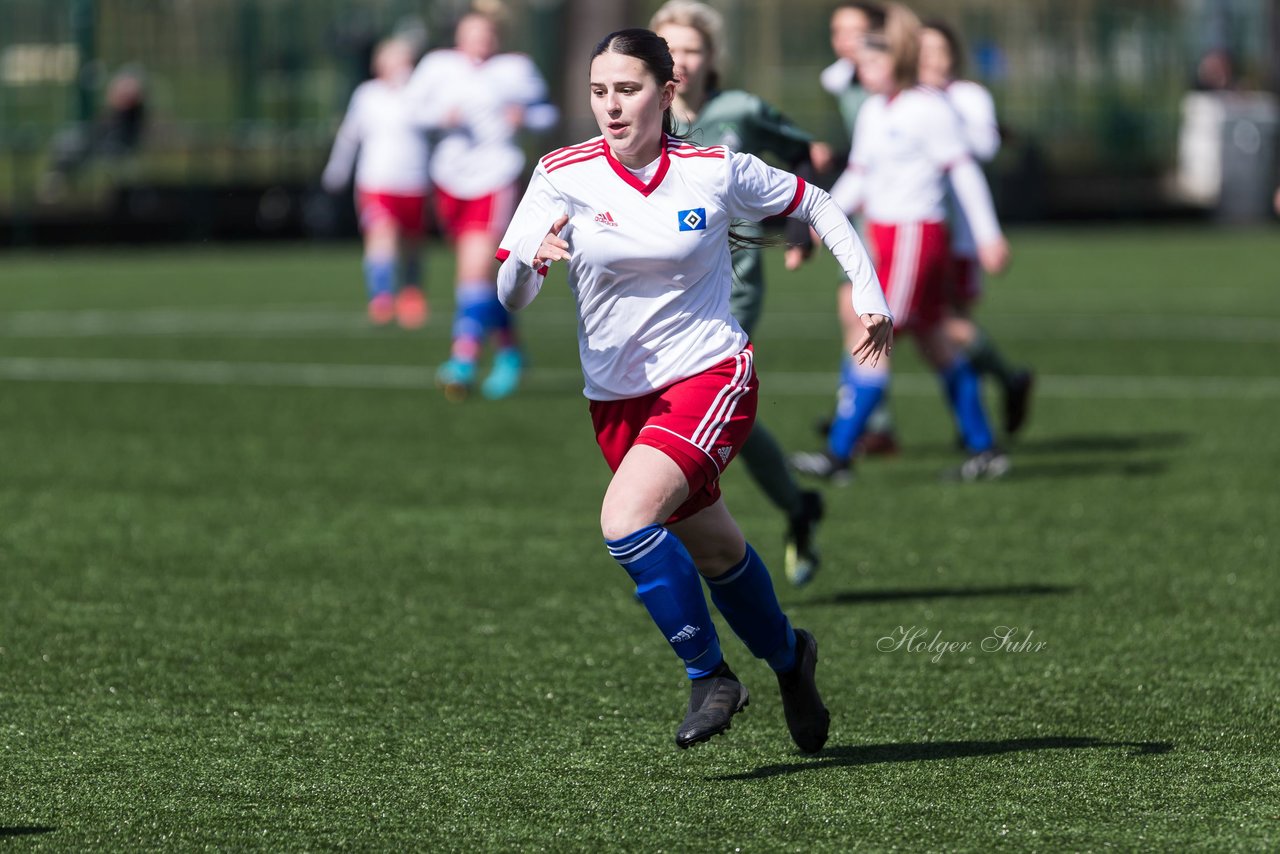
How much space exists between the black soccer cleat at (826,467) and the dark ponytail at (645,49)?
4978 mm

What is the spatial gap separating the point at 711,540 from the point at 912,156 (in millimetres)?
4940

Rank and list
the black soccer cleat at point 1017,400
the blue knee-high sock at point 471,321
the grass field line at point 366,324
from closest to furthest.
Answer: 1. the black soccer cleat at point 1017,400
2. the blue knee-high sock at point 471,321
3. the grass field line at point 366,324

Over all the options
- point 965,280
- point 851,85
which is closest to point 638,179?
point 851,85

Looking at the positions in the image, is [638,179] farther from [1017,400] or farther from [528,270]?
[1017,400]

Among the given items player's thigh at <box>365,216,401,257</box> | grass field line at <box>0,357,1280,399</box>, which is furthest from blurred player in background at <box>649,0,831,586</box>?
player's thigh at <box>365,216,401,257</box>

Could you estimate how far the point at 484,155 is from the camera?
14.4 m

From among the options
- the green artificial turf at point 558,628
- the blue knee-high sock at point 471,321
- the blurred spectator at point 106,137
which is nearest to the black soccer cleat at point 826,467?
the green artificial turf at point 558,628

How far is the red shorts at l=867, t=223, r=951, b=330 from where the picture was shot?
32.9ft

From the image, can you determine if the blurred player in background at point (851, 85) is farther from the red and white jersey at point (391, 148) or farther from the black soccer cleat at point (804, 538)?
the red and white jersey at point (391, 148)

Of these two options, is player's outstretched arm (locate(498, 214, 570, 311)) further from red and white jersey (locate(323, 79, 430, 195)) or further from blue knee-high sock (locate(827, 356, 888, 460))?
red and white jersey (locate(323, 79, 430, 195))

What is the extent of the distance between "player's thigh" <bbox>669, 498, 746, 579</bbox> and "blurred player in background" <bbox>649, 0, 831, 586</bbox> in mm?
2083

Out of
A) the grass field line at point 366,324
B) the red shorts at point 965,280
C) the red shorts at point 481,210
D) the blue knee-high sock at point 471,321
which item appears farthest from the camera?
the grass field line at point 366,324

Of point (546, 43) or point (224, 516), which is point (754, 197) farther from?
point (546, 43)

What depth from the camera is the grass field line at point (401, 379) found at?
1373 centimetres
